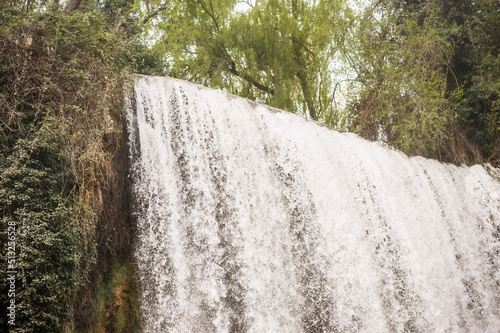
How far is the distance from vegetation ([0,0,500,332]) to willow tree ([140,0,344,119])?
0.05 metres

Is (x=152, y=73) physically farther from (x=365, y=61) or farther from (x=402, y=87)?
(x=402, y=87)

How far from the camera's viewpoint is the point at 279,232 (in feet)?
22.3

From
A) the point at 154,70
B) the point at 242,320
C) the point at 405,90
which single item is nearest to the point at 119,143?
the point at 242,320

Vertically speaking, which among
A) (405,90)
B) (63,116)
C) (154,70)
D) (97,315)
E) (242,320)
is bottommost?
(242,320)

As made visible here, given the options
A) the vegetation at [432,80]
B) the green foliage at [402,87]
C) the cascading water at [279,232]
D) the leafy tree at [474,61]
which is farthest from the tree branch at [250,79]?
the cascading water at [279,232]

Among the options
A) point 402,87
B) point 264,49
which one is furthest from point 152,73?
point 402,87

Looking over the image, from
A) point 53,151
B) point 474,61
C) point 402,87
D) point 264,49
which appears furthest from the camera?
point 264,49

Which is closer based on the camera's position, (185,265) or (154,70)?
(185,265)

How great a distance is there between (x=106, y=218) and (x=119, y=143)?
142 centimetres

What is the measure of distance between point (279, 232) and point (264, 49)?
7924 millimetres

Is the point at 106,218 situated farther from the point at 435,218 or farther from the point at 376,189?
the point at 435,218

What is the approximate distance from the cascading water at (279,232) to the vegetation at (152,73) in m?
0.69

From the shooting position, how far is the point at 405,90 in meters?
10.4

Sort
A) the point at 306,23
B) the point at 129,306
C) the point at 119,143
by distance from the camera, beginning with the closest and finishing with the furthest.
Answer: the point at 129,306 → the point at 119,143 → the point at 306,23
